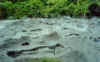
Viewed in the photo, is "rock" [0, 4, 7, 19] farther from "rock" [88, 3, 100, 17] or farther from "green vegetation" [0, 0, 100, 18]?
"rock" [88, 3, 100, 17]

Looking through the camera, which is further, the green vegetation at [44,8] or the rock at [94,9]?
the green vegetation at [44,8]

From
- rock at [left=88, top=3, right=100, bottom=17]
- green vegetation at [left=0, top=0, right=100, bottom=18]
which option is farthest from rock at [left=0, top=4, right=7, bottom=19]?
rock at [left=88, top=3, right=100, bottom=17]

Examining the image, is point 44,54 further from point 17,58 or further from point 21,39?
point 21,39

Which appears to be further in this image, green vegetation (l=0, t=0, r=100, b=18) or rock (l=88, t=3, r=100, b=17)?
green vegetation (l=0, t=0, r=100, b=18)

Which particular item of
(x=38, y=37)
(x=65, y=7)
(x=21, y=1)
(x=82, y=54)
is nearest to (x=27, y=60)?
(x=82, y=54)

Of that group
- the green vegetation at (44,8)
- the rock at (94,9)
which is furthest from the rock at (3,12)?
the rock at (94,9)

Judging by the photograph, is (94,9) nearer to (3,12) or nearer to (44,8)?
(44,8)

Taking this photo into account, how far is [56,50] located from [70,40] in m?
0.33

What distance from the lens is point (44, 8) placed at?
5.39m

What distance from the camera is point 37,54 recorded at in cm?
119

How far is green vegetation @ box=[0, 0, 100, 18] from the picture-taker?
17.0ft

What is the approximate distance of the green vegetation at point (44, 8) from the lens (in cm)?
519

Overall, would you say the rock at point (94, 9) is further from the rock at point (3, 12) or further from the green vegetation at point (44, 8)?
the rock at point (3, 12)

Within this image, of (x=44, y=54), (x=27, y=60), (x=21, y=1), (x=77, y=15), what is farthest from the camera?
(x=21, y=1)
